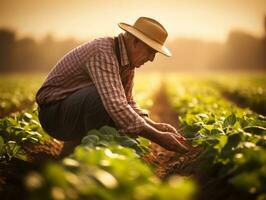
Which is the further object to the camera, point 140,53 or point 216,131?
point 140,53

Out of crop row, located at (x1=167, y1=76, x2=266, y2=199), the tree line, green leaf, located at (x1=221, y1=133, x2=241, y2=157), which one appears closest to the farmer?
crop row, located at (x1=167, y1=76, x2=266, y2=199)

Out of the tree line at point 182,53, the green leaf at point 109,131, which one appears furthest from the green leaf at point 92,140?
the tree line at point 182,53

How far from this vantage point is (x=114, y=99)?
167 inches

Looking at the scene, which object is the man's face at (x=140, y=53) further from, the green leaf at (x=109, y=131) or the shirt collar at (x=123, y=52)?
the green leaf at (x=109, y=131)

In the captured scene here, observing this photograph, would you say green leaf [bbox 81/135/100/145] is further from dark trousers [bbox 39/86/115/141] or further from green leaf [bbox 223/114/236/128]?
green leaf [bbox 223/114/236/128]

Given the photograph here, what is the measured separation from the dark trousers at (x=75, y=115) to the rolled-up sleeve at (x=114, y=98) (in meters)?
0.32

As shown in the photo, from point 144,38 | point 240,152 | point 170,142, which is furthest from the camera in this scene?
point 144,38

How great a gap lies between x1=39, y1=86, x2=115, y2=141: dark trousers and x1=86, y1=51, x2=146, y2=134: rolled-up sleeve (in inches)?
12.5

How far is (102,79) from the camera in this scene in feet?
14.0

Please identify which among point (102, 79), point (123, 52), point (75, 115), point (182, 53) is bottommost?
point (182, 53)

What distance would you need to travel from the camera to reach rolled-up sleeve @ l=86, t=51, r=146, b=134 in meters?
4.24

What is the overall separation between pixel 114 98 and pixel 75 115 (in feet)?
2.24

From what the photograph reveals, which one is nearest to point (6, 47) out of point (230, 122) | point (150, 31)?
point (150, 31)

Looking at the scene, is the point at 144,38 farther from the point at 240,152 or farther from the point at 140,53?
the point at 240,152
